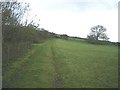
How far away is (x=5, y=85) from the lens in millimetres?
13602

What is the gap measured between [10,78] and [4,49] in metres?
5.87

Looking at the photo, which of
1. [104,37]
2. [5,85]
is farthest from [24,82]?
[104,37]

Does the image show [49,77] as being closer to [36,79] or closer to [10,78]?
[36,79]

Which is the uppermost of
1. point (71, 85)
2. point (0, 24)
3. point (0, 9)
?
point (0, 9)

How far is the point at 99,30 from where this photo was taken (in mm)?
131375

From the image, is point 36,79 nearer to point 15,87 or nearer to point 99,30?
point 15,87

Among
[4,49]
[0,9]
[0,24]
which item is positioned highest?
[0,9]

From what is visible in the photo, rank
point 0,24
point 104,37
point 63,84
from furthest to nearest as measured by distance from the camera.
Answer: point 104,37 → point 0,24 → point 63,84

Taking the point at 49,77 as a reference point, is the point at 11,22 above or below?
above

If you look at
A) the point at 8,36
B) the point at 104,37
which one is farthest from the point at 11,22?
the point at 104,37

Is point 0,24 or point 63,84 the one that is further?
point 0,24

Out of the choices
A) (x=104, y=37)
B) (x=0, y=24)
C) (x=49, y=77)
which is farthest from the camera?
(x=104, y=37)

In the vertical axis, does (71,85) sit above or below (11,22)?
below

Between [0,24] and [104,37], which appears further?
[104,37]
